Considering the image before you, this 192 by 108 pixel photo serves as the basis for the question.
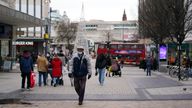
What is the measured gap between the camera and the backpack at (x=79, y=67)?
626 inches

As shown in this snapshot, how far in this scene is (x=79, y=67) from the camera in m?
15.9

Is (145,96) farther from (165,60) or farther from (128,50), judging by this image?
(128,50)

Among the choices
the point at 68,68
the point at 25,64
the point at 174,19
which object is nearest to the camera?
the point at 25,64

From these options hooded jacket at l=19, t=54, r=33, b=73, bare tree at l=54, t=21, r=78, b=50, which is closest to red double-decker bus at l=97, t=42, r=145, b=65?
bare tree at l=54, t=21, r=78, b=50

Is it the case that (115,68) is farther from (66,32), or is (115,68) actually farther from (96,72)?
(66,32)

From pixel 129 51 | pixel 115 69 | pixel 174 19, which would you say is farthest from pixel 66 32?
pixel 174 19

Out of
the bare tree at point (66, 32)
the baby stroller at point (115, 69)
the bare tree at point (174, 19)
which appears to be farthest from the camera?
the bare tree at point (66, 32)

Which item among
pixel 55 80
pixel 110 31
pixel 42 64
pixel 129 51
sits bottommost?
pixel 55 80

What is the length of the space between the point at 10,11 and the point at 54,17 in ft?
461

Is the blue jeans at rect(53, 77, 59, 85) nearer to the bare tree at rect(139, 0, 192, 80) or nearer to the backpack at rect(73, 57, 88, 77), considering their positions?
the bare tree at rect(139, 0, 192, 80)

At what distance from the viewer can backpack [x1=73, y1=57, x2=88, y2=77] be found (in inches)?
626

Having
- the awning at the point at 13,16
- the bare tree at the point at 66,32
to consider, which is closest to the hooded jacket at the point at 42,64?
the awning at the point at 13,16

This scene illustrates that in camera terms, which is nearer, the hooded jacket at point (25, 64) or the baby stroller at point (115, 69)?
the hooded jacket at point (25, 64)

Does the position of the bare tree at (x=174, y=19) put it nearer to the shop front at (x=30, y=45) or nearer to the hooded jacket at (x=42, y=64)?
the hooded jacket at (x=42, y=64)
